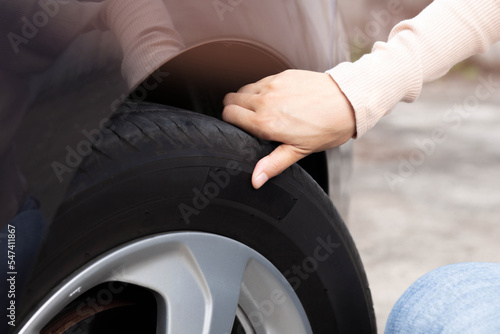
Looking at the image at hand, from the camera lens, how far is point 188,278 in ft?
4.00

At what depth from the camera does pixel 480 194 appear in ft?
12.0

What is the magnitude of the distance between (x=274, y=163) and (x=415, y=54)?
374 mm

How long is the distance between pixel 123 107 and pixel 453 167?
3.19 metres

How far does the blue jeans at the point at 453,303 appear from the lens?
103 cm

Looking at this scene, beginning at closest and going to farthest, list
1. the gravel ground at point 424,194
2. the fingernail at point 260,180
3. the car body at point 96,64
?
1. the car body at point 96,64
2. the fingernail at point 260,180
3. the gravel ground at point 424,194

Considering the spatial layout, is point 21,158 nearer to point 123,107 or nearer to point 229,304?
point 123,107

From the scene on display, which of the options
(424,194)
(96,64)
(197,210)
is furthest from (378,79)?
(424,194)

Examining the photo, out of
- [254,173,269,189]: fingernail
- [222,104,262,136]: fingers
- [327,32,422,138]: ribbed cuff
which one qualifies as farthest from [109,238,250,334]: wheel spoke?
[327,32,422,138]: ribbed cuff

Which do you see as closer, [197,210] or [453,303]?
[453,303]

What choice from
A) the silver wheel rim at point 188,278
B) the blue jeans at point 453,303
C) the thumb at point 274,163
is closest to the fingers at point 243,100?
the thumb at point 274,163

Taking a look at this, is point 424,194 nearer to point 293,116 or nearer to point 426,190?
point 426,190

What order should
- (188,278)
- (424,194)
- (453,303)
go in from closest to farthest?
(453,303)
(188,278)
(424,194)

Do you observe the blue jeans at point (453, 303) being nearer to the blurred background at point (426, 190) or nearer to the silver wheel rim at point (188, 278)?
the silver wheel rim at point (188, 278)

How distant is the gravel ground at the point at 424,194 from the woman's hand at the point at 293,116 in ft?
4.43
